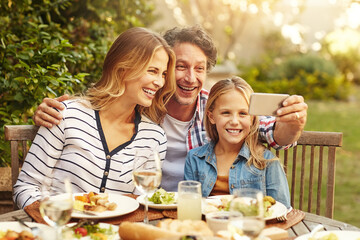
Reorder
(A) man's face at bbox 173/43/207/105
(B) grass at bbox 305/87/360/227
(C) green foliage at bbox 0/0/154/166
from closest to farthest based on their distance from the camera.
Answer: (A) man's face at bbox 173/43/207/105
(C) green foliage at bbox 0/0/154/166
(B) grass at bbox 305/87/360/227

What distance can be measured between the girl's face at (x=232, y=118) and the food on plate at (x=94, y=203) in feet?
2.73

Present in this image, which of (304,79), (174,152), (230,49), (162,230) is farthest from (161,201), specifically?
(230,49)

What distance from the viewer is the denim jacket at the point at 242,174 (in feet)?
7.54

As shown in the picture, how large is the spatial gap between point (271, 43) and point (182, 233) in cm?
1165

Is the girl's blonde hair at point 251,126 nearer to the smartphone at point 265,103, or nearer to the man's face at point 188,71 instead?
the man's face at point 188,71

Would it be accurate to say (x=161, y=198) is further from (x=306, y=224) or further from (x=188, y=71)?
(x=188, y=71)

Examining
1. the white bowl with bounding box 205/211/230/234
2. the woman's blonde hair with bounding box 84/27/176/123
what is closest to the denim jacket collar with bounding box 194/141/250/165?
the woman's blonde hair with bounding box 84/27/176/123

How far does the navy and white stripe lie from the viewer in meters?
2.33

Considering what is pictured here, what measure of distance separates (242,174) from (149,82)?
0.69 metres

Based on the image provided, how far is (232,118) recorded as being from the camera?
8.07ft

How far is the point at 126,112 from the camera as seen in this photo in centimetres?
256

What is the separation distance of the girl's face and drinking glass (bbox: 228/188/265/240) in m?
1.07

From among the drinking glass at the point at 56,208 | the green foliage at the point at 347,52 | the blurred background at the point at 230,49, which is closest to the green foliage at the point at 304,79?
the blurred background at the point at 230,49

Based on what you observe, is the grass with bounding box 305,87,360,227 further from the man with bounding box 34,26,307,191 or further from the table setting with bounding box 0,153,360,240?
the table setting with bounding box 0,153,360,240
